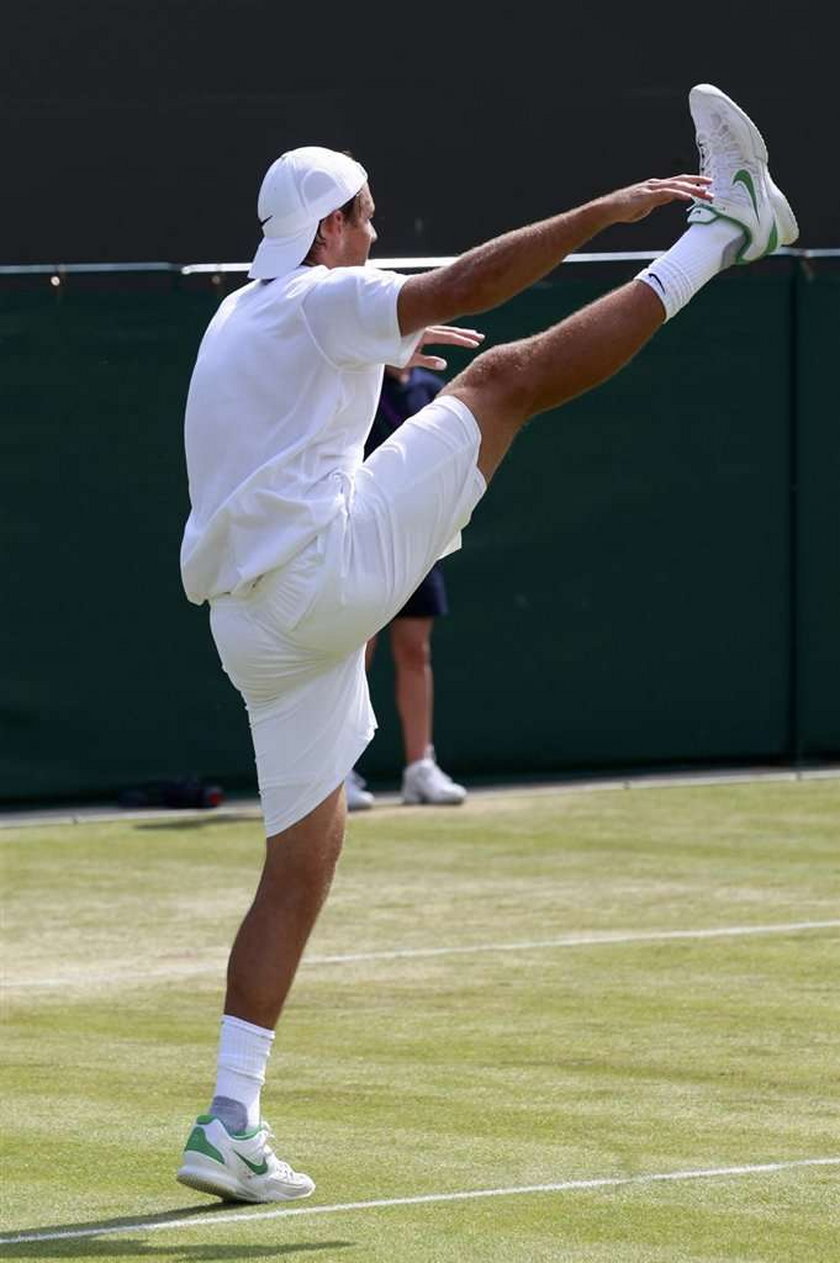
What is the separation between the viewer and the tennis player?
6152 millimetres

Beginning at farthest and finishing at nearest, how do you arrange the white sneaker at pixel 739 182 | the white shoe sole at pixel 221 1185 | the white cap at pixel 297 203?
the white sneaker at pixel 739 182, the white cap at pixel 297 203, the white shoe sole at pixel 221 1185

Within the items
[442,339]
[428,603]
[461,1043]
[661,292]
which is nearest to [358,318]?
[661,292]

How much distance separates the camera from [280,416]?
622 centimetres

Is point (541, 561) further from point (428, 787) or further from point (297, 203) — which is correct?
point (297, 203)

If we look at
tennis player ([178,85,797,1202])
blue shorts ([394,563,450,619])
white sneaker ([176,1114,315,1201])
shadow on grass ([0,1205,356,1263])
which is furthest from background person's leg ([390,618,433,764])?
shadow on grass ([0,1205,356,1263])

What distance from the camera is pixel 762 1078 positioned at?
23.9 feet

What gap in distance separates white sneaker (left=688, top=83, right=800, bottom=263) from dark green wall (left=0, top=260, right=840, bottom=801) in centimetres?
718

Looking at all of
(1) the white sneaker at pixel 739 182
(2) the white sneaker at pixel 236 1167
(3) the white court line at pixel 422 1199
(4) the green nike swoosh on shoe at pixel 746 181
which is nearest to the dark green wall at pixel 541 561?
(1) the white sneaker at pixel 739 182

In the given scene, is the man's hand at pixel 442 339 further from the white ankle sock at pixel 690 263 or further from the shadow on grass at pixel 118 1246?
the shadow on grass at pixel 118 1246

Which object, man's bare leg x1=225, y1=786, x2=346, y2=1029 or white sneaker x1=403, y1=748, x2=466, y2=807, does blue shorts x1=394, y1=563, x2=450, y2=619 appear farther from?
man's bare leg x1=225, y1=786, x2=346, y2=1029

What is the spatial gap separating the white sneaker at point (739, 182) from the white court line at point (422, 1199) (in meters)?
2.16

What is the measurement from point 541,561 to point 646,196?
8.53 metres

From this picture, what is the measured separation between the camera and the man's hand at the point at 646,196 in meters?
6.09

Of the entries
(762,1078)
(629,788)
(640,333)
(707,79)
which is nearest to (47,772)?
(629,788)
